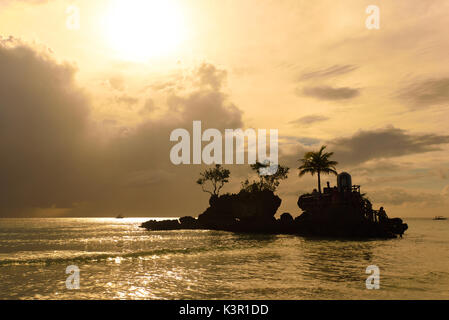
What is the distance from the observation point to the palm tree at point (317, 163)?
70.0 metres

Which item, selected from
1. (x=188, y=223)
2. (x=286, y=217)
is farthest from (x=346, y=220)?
(x=188, y=223)

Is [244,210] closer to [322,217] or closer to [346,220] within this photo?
[322,217]

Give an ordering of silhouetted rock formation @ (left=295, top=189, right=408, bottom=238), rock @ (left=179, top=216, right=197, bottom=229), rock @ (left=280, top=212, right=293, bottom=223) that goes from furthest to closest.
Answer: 1. rock @ (left=179, top=216, right=197, bottom=229)
2. rock @ (left=280, top=212, right=293, bottom=223)
3. silhouetted rock formation @ (left=295, top=189, right=408, bottom=238)

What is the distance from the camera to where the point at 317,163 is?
230 ft

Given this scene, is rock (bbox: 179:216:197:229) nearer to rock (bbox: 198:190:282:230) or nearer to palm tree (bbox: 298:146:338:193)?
rock (bbox: 198:190:282:230)

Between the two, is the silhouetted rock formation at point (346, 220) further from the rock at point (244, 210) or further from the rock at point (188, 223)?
the rock at point (188, 223)

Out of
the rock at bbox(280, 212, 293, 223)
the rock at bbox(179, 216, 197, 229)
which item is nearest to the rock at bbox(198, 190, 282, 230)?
the rock at bbox(179, 216, 197, 229)

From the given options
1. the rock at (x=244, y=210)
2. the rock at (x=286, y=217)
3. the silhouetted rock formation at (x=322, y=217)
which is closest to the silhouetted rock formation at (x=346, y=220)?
the silhouetted rock formation at (x=322, y=217)

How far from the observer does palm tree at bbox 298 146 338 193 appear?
70.0 meters

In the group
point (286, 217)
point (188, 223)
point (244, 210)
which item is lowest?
point (188, 223)

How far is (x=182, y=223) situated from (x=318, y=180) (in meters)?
53.6
